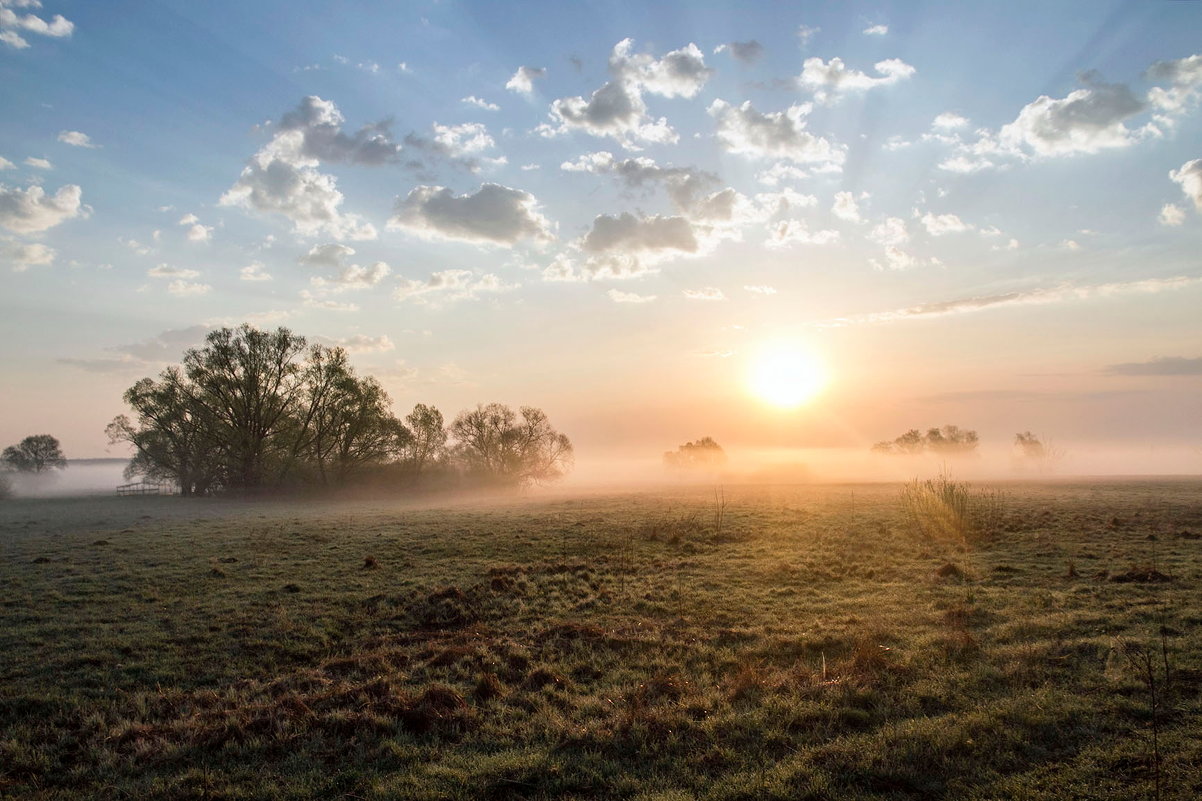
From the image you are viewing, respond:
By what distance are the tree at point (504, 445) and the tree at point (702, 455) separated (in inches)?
2001

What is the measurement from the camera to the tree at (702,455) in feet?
421

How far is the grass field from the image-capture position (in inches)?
276

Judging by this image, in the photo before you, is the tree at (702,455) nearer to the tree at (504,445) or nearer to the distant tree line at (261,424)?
the tree at (504,445)

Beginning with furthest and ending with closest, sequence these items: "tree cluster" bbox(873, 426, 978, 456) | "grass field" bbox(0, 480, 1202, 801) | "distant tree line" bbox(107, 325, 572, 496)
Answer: "tree cluster" bbox(873, 426, 978, 456) < "distant tree line" bbox(107, 325, 572, 496) < "grass field" bbox(0, 480, 1202, 801)

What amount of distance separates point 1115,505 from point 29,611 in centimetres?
4597

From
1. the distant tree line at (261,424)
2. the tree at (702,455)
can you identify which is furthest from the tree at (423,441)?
the tree at (702,455)

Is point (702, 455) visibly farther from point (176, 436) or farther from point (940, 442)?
point (176, 436)

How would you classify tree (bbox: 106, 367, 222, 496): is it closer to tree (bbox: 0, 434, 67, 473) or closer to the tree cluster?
tree (bbox: 0, 434, 67, 473)

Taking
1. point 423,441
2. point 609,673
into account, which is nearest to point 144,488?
point 423,441

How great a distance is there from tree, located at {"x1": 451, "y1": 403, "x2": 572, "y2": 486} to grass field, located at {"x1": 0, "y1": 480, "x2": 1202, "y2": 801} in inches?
2381

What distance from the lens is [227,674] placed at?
11.2m

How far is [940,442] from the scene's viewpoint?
384ft

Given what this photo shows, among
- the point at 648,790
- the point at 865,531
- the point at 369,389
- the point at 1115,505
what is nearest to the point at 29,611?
the point at 648,790

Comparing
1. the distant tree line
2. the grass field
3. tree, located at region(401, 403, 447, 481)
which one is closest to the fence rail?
the distant tree line
